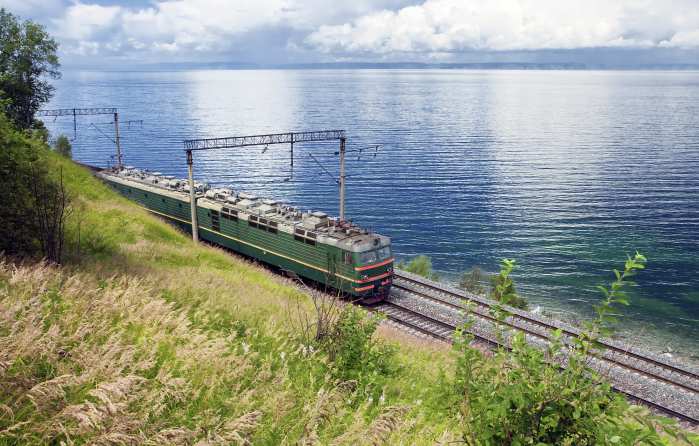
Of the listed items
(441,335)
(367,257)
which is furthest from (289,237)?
(441,335)

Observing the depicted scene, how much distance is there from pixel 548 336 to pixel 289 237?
17740 mm

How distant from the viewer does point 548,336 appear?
17203 millimetres

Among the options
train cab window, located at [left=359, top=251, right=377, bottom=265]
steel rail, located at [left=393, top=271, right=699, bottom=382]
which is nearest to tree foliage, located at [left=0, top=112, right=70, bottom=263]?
steel rail, located at [left=393, top=271, right=699, bottom=382]

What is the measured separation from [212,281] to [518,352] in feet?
45.3

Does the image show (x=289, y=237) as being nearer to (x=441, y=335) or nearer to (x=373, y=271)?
(x=373, y=271)

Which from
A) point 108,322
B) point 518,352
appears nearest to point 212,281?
point 108,322

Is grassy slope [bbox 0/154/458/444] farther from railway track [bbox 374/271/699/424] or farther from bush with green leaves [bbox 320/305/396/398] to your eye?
railway track [bbox 374/271/699/424]

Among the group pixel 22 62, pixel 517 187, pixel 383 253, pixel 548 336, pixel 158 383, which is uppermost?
pixel 22 62

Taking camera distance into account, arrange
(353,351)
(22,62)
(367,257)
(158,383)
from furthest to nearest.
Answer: (22,62) → (367,257) → (353,351) → (158,383)

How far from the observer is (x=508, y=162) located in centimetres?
9312

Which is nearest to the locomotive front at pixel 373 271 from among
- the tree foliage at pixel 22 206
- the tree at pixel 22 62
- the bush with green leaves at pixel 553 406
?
the tree foliage at pixel 22 206

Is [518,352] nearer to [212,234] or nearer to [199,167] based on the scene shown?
[212,234]

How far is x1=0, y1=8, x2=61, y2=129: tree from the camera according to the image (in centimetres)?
3578

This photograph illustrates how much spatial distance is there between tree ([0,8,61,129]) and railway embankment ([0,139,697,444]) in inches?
1256
